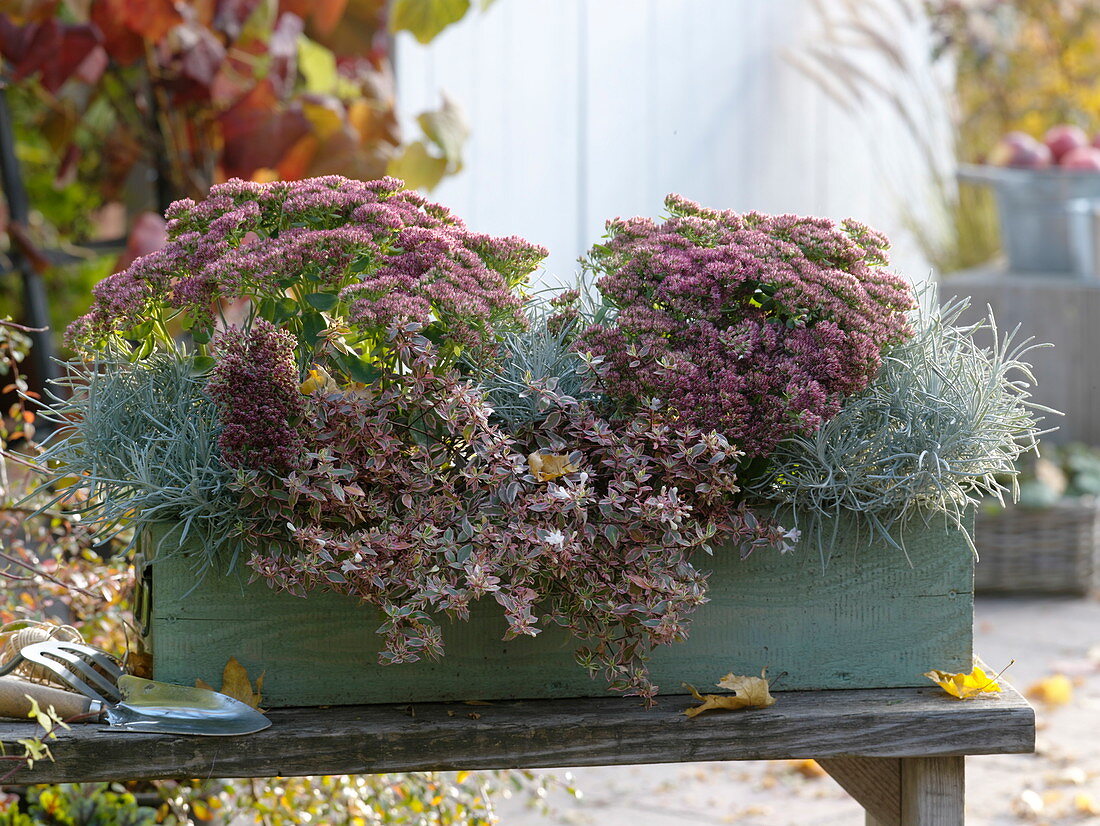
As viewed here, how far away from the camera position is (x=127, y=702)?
1024 millimetres

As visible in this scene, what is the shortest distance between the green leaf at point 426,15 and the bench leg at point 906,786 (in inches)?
61.1

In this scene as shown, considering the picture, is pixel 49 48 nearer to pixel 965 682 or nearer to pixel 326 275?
pixel 326 275

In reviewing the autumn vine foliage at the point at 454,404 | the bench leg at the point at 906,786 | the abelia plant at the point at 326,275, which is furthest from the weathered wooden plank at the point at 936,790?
the abelia plant at the point at 326,275

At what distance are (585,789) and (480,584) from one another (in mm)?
1561

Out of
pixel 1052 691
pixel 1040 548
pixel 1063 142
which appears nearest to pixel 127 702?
pixel 1052 691

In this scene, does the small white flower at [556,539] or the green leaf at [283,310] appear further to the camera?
the green leaf at [283,310]

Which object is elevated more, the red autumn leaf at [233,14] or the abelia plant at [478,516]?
the red autumn leaf at [233,14]

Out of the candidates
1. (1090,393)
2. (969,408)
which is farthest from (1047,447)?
(969,408)

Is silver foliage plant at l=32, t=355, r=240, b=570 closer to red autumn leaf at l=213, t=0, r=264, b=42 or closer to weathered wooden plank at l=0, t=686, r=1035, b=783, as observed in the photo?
weathered wooden plank at l=0, t=686, r=1035, b=783

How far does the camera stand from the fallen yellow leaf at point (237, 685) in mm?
1049

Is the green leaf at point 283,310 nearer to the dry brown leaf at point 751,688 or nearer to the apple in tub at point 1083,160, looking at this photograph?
the dry brown leaf at point 751,688

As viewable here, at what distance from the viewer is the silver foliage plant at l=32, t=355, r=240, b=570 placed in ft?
3.37

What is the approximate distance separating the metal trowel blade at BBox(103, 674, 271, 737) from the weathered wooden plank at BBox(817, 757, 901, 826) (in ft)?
1.78

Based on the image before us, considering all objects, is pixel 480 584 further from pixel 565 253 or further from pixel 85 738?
pixel 565 253
